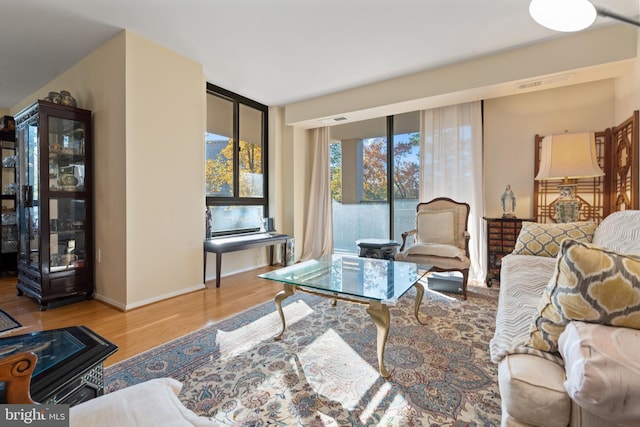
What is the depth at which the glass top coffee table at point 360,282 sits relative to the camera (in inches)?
66.7

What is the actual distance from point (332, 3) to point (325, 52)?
74cm

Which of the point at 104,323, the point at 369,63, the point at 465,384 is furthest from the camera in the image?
the point at 369,63

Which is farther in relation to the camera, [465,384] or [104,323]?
[104,323]

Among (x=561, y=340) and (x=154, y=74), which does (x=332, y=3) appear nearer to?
(x=154, y=74)

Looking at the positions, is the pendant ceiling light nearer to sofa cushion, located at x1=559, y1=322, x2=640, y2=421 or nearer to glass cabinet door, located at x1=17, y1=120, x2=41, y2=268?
sofa cushion, located at x1=559, y1=322, x2=640, y2=421

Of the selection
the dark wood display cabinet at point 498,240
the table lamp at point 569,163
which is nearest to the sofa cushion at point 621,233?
the table lamp at point 569,163

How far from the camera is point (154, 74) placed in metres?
2.90

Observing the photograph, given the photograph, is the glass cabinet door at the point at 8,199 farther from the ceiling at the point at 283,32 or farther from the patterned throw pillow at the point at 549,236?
the patterned throw pillow at the point at 549,236

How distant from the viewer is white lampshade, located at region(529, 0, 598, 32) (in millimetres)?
1232

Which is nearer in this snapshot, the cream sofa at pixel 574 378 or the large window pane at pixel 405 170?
the cream sofa at pixel 574 378

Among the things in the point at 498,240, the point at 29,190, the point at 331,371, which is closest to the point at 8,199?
the point at 29,190

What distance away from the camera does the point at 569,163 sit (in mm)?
2848

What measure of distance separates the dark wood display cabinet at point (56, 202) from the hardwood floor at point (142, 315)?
0.18 meters

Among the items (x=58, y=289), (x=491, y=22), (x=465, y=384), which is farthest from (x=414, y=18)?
(x=58, y=289)
